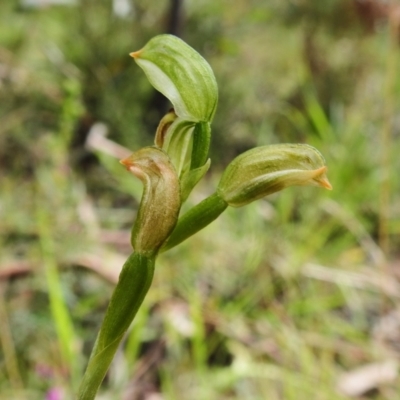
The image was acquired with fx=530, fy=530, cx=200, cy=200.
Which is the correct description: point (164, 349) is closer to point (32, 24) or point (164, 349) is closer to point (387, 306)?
point (387, 306)

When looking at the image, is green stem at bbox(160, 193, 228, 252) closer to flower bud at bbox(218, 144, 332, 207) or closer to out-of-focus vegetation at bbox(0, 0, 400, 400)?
flower bud at bbox(218, 144, 332, 207)

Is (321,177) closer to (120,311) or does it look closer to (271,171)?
(271,171)

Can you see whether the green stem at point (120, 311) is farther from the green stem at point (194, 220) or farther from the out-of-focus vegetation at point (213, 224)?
the out-of-focus vegetation at point (213, 224)

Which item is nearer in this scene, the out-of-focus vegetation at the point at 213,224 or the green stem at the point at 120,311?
the green stem at the point at 120,311

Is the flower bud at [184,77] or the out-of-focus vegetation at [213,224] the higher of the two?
the flower bud at [184,77]

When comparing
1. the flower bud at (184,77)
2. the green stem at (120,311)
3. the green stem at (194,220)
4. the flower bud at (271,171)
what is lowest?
the green stem at (120,311)

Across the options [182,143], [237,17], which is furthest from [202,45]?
[182,143]

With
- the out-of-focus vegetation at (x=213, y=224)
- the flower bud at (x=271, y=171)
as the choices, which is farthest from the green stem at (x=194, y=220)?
the out-of-focus vegetation at (x=213, y=224)

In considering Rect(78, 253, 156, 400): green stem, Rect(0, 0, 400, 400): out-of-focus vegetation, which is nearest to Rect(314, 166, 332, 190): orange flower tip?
Rect(78, 253, 156, 400): green stem

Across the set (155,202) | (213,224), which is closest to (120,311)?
(155,202)
